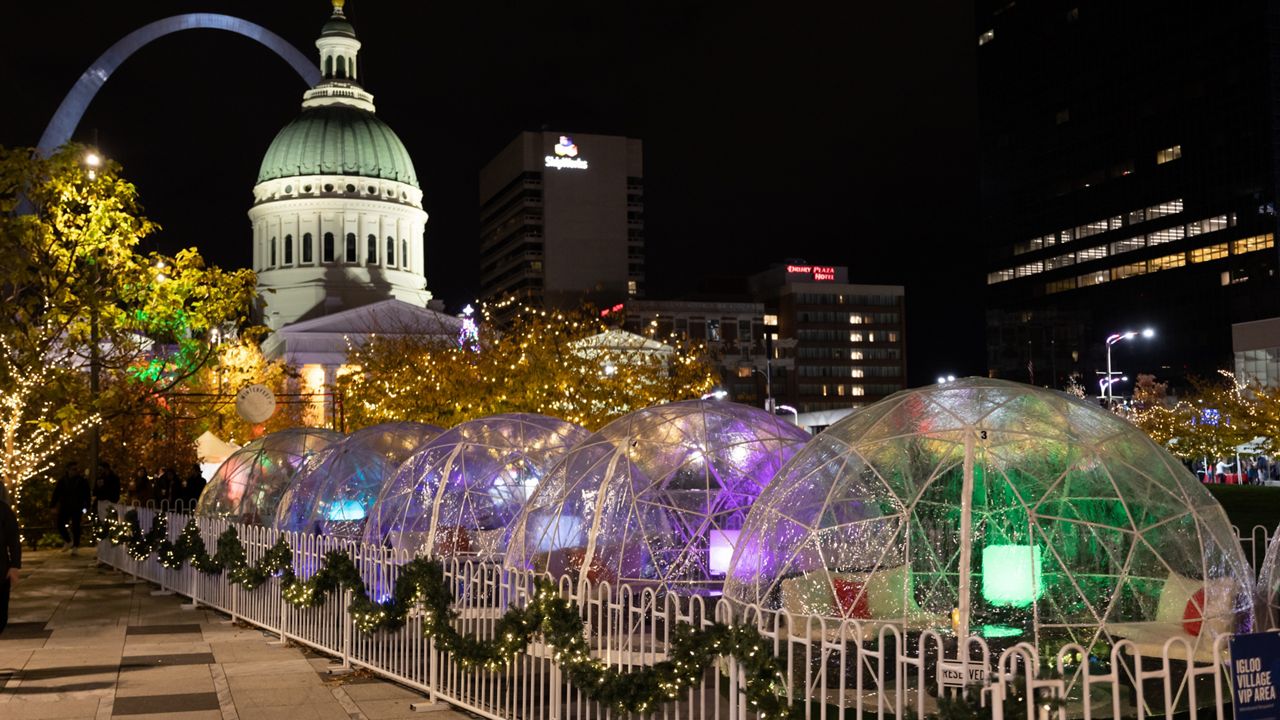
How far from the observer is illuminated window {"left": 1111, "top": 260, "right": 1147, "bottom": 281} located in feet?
407

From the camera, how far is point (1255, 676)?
239 inches

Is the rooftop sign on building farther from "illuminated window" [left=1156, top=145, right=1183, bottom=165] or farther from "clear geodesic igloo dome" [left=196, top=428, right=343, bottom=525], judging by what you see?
"clear geodesic igloo dome" [left=196, top=428, right=343, bottom=525]

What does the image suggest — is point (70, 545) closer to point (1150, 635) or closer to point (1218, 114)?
point (1150, 635)

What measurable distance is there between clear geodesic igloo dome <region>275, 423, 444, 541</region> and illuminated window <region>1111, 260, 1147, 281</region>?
4377 inches

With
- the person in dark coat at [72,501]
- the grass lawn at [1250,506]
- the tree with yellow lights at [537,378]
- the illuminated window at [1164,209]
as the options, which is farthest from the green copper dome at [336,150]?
the grass lawn at [1250,506]

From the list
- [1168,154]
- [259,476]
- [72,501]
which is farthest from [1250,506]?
[1168,154]

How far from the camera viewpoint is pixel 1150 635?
35.3 feet

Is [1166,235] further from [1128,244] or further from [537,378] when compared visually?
[537,378]

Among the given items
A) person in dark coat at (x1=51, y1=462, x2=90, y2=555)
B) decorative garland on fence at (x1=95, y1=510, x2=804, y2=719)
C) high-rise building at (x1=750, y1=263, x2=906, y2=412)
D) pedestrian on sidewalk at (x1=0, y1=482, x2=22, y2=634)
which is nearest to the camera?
decorative garland on fence at (x1=95, y1=510, x2=804, y2=719)

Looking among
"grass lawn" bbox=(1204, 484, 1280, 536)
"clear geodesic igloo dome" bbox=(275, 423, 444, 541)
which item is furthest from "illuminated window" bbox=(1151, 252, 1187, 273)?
"clear geodesic igloo dome" bbox=(275, 423, 444, 541)

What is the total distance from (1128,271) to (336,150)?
71901mm

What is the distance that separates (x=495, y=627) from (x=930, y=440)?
163 inches

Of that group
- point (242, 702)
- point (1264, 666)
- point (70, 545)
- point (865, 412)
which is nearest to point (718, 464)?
point (865, 412)

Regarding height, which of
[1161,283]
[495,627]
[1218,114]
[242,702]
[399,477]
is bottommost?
[242,702]
